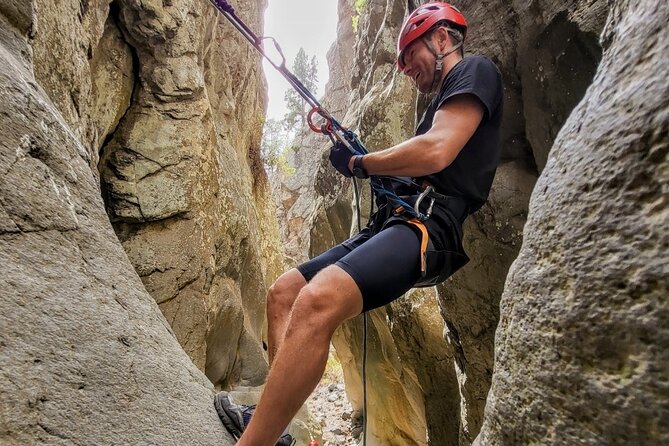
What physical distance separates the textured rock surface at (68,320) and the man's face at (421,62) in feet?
8.18

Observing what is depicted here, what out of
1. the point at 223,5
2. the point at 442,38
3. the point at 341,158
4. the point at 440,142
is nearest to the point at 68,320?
the point at 341,158

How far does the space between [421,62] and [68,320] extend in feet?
9.44

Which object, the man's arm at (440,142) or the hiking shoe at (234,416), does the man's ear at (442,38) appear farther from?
the hiking shoe at (234,416)

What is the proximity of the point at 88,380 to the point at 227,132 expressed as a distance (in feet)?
29.4

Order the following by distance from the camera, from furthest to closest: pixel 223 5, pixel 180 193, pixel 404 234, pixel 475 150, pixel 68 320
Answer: pixel 180 193 → pixel 223 5 → pixel 475 150 → pixel 404 234 → pixel 68 320

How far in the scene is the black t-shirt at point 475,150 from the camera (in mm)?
2703

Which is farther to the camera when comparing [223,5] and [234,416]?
[223,5]

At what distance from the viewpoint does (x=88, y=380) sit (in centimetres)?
193

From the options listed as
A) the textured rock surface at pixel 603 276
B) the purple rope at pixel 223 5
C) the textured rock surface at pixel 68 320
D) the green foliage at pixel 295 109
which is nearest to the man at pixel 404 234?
the textured rock surface at pixel 68 320

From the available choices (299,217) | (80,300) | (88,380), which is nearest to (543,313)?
(88,380)

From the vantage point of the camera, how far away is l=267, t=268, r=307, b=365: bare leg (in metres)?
2.90

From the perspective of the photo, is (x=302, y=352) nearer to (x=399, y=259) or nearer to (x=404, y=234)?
(x=399, y=259)

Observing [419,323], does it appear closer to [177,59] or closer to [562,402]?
[562,402]

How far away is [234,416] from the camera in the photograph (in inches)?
93.8
